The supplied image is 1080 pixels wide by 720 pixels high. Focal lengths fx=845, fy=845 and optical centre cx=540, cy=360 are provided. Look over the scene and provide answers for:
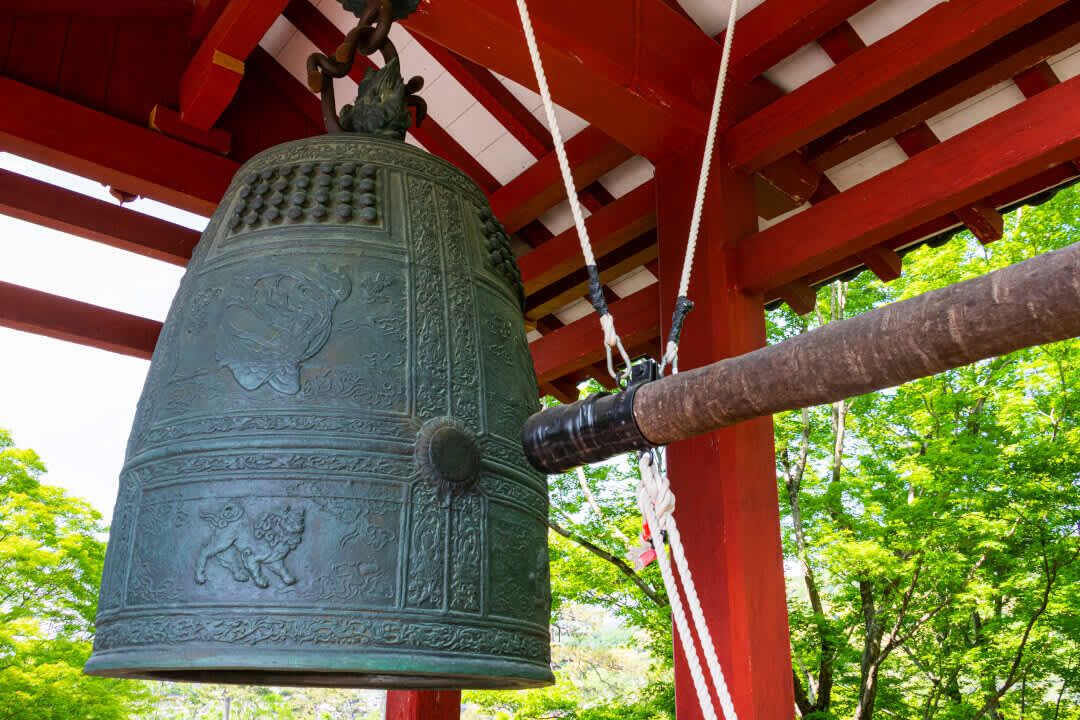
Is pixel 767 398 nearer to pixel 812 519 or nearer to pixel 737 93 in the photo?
pixel 737 93

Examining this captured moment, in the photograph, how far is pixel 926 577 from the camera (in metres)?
8.51

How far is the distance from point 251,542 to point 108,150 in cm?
290

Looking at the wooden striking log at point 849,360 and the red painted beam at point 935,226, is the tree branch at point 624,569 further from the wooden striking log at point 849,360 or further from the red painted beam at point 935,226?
the wooden striking log at point 849,360

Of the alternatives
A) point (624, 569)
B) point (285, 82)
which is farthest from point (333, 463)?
point (624, 569)

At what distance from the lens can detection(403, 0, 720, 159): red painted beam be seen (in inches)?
94.4

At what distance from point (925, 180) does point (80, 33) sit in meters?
3.52

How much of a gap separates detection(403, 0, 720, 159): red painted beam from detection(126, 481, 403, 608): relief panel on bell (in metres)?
1.52

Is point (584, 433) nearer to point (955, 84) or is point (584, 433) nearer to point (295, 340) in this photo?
point (295, 340)

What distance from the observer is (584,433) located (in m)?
1.25

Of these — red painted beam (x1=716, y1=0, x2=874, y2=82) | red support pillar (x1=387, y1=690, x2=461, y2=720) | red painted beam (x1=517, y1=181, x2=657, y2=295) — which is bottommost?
red support pillar (x1=387, y1=690, x2=461, y2=720)

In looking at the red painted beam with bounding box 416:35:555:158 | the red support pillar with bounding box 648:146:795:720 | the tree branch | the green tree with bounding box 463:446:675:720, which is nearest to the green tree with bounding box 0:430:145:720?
the green tree with bounding box 463:446:675:720

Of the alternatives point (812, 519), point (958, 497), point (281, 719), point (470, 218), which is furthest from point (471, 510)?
point (281, 719)

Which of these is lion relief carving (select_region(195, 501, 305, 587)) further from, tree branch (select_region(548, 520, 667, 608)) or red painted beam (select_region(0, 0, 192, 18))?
tree branch (select_region(548, 520, 667, 608))

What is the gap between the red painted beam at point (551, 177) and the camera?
3617 mm
